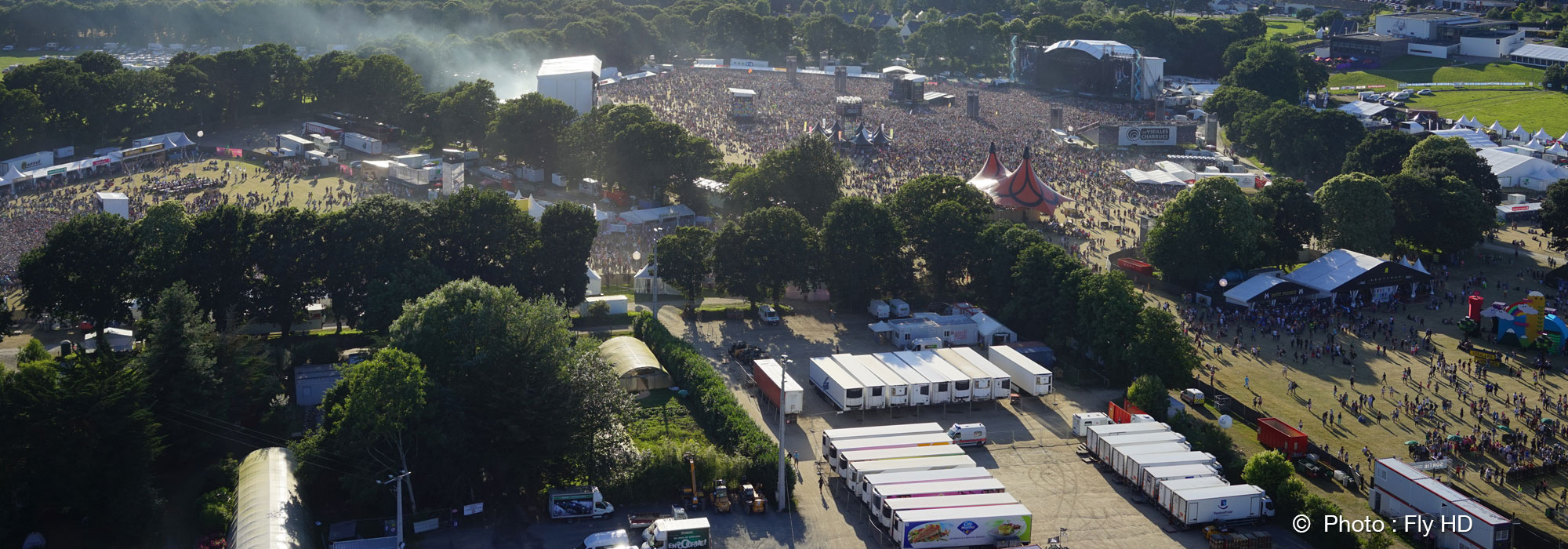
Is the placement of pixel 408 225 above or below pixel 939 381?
above

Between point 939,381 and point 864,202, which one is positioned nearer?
point 939,381

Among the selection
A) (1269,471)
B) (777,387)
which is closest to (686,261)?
(777,387)

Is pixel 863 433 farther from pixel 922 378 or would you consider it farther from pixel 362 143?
pixel 362 143

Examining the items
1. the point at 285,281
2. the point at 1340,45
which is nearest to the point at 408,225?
the point at 285,281

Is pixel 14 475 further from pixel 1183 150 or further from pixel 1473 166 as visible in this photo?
pixel 1183 150

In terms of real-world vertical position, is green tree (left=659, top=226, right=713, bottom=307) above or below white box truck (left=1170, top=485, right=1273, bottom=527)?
above

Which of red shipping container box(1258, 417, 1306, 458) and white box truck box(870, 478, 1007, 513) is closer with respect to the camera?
white box truck box(870, 478, 1007, 513)

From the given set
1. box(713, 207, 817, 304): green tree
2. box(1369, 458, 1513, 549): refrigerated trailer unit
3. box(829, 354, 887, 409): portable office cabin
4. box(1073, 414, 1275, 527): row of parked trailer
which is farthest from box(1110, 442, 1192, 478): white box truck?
box(713, 207, 817, 304): green tree

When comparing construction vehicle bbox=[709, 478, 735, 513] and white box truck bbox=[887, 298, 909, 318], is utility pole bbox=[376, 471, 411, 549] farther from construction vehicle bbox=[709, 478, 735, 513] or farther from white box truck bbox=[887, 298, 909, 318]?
white box truck bbox=[887, 298, 909, 318]
